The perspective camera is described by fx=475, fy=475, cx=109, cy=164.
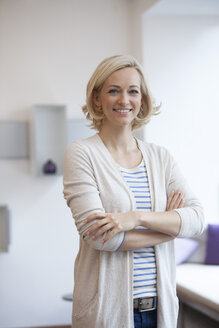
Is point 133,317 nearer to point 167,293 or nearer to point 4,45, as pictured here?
point 167,293

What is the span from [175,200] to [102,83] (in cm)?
49

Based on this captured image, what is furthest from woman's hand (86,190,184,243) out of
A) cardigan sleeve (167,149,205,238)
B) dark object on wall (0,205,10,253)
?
dark object on wall (0,205,10,253)

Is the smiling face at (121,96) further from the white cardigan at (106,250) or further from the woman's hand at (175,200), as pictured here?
the woman's hand at (175,200)

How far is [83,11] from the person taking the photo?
4012mm

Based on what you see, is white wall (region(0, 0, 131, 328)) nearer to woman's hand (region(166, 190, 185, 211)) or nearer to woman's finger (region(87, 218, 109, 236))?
woman's hand (region(166, 190, 185, 211))

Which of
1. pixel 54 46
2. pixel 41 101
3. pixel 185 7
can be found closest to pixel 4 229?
pixel 41 101

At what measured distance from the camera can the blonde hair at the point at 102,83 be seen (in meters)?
1.67

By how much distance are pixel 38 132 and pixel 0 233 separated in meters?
0.89

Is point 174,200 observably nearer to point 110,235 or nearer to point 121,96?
point 110,235

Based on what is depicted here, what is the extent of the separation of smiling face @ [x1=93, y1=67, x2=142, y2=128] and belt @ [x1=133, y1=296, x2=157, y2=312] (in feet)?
1.99

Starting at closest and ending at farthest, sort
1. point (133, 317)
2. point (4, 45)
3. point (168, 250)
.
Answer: point (133, 317) → point (168, 250) → point (4, 45)

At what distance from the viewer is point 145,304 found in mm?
1570

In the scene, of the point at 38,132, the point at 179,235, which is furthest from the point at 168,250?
the point at 38,132

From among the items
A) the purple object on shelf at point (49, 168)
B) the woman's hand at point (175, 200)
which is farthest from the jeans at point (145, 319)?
the purple object on shelf at point (49, 168)
